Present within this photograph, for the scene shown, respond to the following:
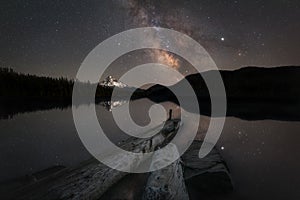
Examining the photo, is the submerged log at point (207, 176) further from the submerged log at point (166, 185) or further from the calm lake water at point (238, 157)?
the submerged log at point (166, 185)

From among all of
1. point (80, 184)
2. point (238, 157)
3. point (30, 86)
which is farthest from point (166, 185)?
point (30, 86)

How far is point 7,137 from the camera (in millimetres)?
14852

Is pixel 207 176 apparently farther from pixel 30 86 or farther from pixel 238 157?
pixel 30 86

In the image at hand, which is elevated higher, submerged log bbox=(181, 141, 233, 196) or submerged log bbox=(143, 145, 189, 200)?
submerged log bbox=(143, 145, 189, 200)

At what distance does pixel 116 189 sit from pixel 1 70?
8595 centimetres

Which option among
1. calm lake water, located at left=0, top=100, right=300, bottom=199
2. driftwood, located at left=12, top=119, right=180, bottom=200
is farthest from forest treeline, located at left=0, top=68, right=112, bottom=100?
driftwood, located at left=12, top=119, right=180, bottom=200

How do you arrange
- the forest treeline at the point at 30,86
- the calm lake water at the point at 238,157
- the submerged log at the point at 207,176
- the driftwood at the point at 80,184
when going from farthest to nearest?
the forest treeline at the point at 30,86
the calm lake water at the point at 238,157
the submerged log at the point at 207,176
the driftwood at the point at 80,184

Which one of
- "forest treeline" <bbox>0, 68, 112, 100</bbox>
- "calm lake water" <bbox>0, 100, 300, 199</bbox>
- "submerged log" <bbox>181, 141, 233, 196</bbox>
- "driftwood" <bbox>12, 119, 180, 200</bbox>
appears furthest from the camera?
"forest treeline" <bbox>0, 68, 112, 100</bbox>

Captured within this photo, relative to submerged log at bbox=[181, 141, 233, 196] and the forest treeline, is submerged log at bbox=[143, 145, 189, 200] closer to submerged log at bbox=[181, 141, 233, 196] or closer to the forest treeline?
submerged log at bbox=[181, 141, 233, 196]

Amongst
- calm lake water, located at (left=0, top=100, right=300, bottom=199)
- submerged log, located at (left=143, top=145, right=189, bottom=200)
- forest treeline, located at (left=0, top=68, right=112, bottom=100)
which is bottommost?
calm lake water, located at (left=0, top=100, right=300, bottom=199)

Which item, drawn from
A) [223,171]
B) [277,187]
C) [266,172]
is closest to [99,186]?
[223,171]

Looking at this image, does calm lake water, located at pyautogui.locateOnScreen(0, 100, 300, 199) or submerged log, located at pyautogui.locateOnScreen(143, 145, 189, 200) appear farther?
calm lake water, located at pyautogui.locateOnScreen(0, 100, 300, 199)

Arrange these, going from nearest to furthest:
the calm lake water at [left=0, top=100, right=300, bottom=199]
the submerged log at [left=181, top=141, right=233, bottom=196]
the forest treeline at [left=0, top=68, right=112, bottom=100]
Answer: the submerged log at [left=181, top=141, right=233, bottom=196] → the calm lake water at [left=0, top=100, right=300, bottom=199] → the forest treeline at [left=0, top=68, right=112, bottom=100]

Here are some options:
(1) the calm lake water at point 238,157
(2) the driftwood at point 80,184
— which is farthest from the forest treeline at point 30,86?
(2) the driftwood at point 80,184
